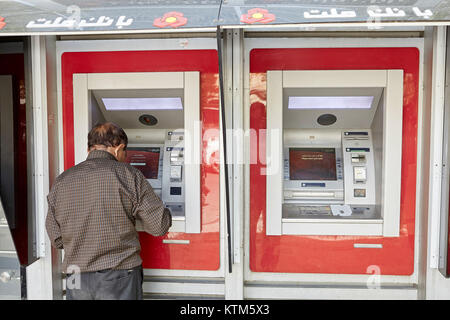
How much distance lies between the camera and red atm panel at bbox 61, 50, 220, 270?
116 inches

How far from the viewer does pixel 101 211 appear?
7.06 ft

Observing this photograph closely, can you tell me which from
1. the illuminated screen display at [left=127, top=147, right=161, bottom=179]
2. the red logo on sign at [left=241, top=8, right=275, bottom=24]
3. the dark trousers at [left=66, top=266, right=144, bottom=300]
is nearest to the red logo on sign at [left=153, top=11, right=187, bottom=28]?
the red logo on sign at [left=241, top=8, right=275, bottom=24]

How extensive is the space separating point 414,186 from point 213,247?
1.68 metres

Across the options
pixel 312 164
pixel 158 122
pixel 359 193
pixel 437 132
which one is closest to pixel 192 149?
pixel 158 122

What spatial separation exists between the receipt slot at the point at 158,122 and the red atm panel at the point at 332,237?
1.59ft

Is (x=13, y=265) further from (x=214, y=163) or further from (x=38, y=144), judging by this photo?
(x=214, y=163)

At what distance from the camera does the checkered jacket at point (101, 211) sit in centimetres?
215

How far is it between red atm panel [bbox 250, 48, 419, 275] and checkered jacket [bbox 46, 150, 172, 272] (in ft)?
3.50

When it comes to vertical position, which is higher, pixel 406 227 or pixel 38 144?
pixel 38 144

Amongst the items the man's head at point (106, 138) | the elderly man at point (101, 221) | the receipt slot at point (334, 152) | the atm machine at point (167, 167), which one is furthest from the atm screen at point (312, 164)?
the man's head at point (106, 138)

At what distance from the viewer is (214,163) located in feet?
9.80

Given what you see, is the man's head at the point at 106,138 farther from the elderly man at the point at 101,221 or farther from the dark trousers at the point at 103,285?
the dark trousers at the point at 103,285

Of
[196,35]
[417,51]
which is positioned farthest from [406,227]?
[196,35]

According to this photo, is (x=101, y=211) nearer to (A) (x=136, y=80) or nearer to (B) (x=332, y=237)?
(A) (x=136, y=80)
